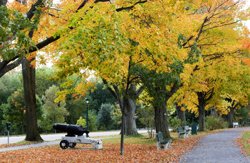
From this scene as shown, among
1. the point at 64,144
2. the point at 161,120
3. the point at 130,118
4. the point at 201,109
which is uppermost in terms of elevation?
the point at 201,109

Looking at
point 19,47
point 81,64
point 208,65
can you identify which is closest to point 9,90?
point 208,65

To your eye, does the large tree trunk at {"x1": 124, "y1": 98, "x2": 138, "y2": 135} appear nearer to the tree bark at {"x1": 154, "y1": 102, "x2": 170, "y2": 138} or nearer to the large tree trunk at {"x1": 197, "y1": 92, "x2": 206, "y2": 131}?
the tree bark at {"x1": 154, "y1": 102, "x2": 170, "y2": 138}

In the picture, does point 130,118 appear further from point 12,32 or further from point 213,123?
point 12,32

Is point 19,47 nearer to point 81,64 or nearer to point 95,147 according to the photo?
point 81,64

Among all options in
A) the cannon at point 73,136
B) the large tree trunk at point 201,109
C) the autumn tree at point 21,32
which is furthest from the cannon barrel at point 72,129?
the large tree trunk at point 201,109

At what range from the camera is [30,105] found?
2870 cm

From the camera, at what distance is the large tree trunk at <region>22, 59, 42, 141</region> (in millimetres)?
28344

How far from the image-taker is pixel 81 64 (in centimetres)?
1486

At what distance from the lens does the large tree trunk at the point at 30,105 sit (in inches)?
1116

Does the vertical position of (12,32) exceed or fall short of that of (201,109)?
it falls short

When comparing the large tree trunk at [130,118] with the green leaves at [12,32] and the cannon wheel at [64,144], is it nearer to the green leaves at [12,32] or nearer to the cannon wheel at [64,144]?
the cannon wheel at [64,144]

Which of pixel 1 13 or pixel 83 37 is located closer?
pixel 1 13

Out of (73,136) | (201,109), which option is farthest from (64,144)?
(201,109)

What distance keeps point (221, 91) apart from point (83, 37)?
34560 millimetres
